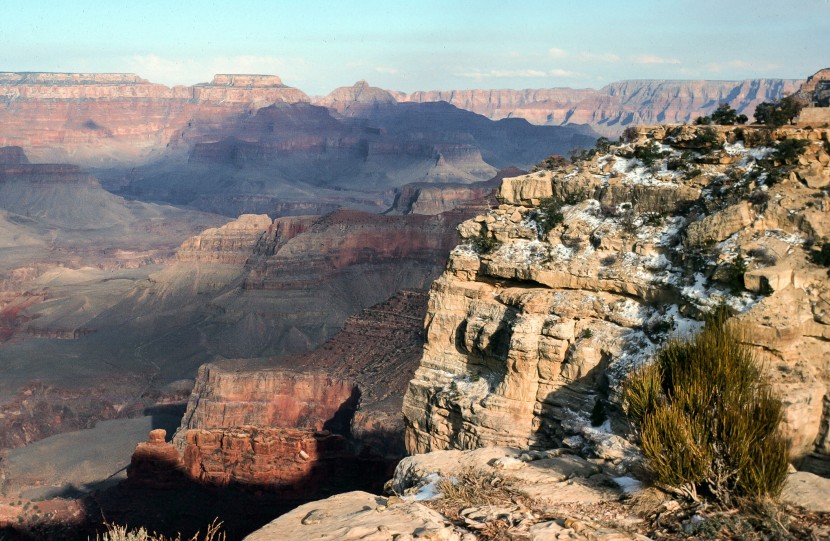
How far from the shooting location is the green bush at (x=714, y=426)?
13.5 meters

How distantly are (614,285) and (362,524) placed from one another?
28.1 feet

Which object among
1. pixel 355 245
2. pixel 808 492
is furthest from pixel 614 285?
pixel 355 245

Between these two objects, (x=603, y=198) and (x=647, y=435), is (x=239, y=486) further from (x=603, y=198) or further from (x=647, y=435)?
(x=647, y=435)

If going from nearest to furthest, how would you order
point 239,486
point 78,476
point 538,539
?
point 538,539 → point 239,486 → point 78,476

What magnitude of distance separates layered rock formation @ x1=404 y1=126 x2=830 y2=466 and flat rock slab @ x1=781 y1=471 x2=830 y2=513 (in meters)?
1.99

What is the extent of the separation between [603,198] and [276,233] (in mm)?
80807

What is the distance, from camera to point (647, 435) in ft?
46.8

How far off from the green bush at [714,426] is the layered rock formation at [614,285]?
2.86m

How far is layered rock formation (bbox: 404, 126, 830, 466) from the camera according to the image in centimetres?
1773

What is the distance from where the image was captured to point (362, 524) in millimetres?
14820

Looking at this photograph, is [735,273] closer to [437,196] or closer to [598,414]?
[598,414]

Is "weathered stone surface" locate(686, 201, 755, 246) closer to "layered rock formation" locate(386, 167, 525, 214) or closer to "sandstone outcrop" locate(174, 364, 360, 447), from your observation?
"sandstone outcrop" locate(174, 364, 360, 447)

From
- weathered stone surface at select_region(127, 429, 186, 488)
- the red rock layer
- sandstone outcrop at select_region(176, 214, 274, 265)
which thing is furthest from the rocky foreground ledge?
sandstone outcrop at select_region(176, 214, 274, 265)

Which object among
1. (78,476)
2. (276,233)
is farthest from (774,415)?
(276,233)
